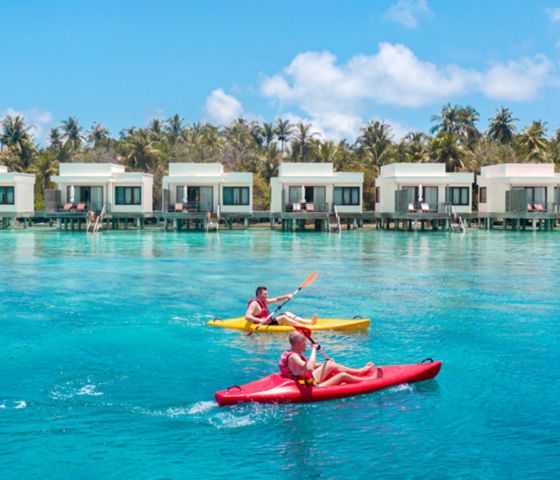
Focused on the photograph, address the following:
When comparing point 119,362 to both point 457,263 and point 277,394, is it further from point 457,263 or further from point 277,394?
point 457,263

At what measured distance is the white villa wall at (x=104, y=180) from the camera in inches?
2405

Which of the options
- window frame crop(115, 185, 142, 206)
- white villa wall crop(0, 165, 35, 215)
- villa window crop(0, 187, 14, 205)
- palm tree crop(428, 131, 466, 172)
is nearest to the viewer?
window frame crop(115, 185, 142, 206)

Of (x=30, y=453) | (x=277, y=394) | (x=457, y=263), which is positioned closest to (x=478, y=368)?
(x=277, y=394)

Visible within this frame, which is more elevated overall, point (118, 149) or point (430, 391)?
point (118, 149)

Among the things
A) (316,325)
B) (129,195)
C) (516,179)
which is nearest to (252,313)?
(316,325)

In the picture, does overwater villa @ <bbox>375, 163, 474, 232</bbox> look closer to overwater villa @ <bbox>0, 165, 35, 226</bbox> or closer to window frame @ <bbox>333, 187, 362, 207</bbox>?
→ window frame @ <bbox>333, 187, 362, 207</bbox>

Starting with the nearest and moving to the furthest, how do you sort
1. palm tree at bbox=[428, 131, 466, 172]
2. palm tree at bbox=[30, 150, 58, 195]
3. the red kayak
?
the red kayak, palm tree at bbox=[428, 131, 466, 172], palm tree at bbox=[30, 150, 58, 195]

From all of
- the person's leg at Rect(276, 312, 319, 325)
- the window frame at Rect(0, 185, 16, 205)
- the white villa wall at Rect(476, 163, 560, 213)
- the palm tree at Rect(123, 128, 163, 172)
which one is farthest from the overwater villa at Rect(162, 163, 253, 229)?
the person's leg at Rect(276, 312, 319, 325)

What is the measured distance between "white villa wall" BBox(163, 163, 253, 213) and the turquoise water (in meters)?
32.7

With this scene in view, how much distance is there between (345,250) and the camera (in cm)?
4028

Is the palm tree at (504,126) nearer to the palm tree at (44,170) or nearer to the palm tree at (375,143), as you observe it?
the palm tree at (375,143)

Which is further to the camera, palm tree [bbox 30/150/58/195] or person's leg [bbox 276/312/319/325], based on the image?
palm tree [bbox 30/150/58/195]

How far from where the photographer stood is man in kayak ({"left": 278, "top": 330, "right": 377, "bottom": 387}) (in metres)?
11.5

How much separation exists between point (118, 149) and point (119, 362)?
2986 inches
